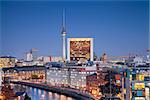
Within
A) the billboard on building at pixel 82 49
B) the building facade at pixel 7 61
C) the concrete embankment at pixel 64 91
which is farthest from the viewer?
the building facade at pixel 7 61

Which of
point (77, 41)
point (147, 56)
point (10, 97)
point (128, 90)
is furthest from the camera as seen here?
point (77, 41)

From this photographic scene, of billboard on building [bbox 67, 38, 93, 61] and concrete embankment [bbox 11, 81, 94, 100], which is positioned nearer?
concrete embankment [bbox 11, 81, 94, 100]

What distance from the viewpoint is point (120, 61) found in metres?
14.5

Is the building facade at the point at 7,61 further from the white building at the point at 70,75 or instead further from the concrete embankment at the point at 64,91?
the concrete embankment at the point at 64,91

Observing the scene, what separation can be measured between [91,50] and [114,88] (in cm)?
690

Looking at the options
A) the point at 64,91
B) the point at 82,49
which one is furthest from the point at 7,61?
the point at 64,91

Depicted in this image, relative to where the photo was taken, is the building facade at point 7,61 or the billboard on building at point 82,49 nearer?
the billboard on building at point 82,49

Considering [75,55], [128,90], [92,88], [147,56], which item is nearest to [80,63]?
[75,55]

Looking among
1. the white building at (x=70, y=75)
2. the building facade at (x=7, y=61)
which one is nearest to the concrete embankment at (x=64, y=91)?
the white building at (x=70, y=75)

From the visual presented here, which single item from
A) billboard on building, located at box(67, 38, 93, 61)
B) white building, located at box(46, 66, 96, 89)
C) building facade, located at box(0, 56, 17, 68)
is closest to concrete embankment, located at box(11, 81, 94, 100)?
white building, located at box(46, 66, 96, 89)

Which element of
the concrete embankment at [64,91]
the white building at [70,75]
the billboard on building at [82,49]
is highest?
the billboard on building at [82,49]

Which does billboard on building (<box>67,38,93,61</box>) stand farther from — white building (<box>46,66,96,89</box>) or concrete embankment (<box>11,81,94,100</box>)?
concrete embankment (<box>11,81,94,100</box>)

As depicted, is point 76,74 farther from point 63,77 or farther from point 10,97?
point 10,97

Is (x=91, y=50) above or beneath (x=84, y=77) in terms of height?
above
